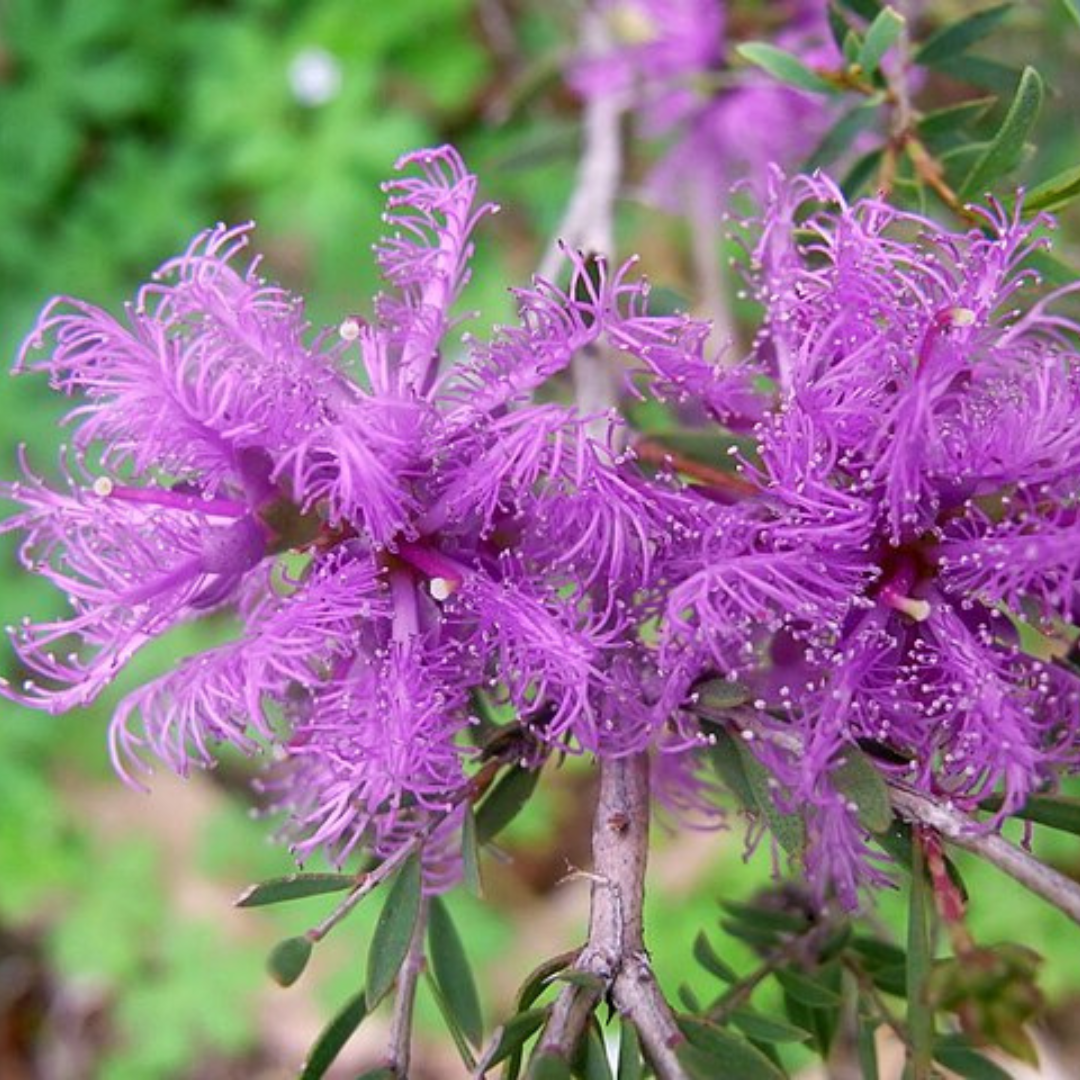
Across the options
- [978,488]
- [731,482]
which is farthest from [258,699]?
[978,488]

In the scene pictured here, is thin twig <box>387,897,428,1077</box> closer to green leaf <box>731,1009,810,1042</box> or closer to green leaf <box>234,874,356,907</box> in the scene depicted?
green leaf <box>234,874,356,907</box>

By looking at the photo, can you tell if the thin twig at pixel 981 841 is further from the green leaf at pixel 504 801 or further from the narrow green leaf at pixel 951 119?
the narrow green leaf at pixel 951 119

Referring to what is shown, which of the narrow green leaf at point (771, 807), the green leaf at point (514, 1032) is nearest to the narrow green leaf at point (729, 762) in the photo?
the narrow green leaf at point (771, 807)

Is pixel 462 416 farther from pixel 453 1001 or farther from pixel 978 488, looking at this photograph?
pixel 453 1001

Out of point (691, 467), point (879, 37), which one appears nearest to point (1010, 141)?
point (879, 37)

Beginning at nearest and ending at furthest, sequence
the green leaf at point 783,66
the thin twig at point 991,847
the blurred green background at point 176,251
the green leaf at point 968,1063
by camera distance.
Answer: the thin twig at point 991,847 → the green leaf at point 968,1063 → the green leaf at point 783,66 → the blurred green background at point 176,251
